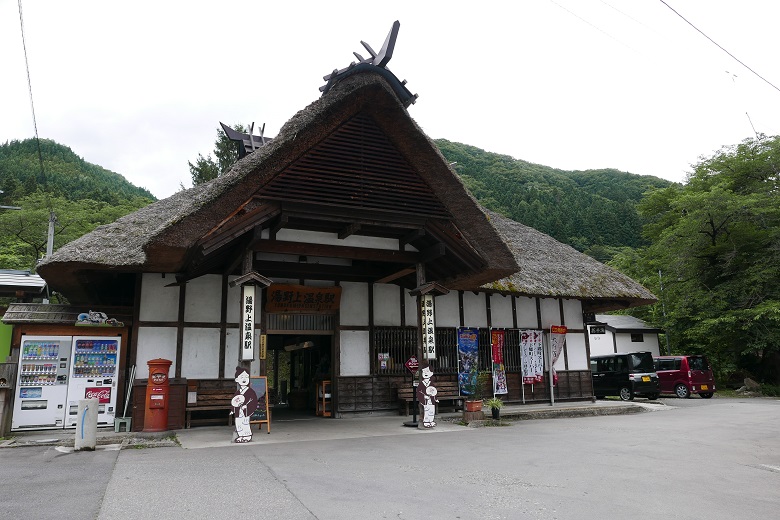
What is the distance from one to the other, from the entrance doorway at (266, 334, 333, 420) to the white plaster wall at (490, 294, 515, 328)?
4.39 m

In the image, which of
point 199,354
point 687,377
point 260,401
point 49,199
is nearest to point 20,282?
point 199,354

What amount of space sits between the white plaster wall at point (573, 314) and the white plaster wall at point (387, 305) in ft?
17.7

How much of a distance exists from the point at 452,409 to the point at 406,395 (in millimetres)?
1550

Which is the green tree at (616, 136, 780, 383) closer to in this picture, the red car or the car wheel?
the red car

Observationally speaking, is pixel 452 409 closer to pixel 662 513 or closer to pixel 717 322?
pixel 662 513

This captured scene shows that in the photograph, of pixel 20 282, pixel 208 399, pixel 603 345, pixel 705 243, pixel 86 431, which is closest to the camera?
pixel 86 431

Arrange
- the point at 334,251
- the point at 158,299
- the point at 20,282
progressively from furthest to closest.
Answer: the point at 20,282 → the point at 158,299 → the point at 334,251

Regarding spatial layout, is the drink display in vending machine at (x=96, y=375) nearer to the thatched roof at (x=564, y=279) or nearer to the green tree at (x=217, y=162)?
the thatched roof at (x=564, y=279)

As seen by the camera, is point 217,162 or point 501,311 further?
point 217,162

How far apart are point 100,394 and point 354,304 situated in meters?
5.38

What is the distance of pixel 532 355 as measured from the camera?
13.9 meters

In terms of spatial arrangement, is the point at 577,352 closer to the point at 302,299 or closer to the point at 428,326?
the point at 428,326

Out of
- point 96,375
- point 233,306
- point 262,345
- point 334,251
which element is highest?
point 334,251

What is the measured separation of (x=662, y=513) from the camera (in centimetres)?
435
